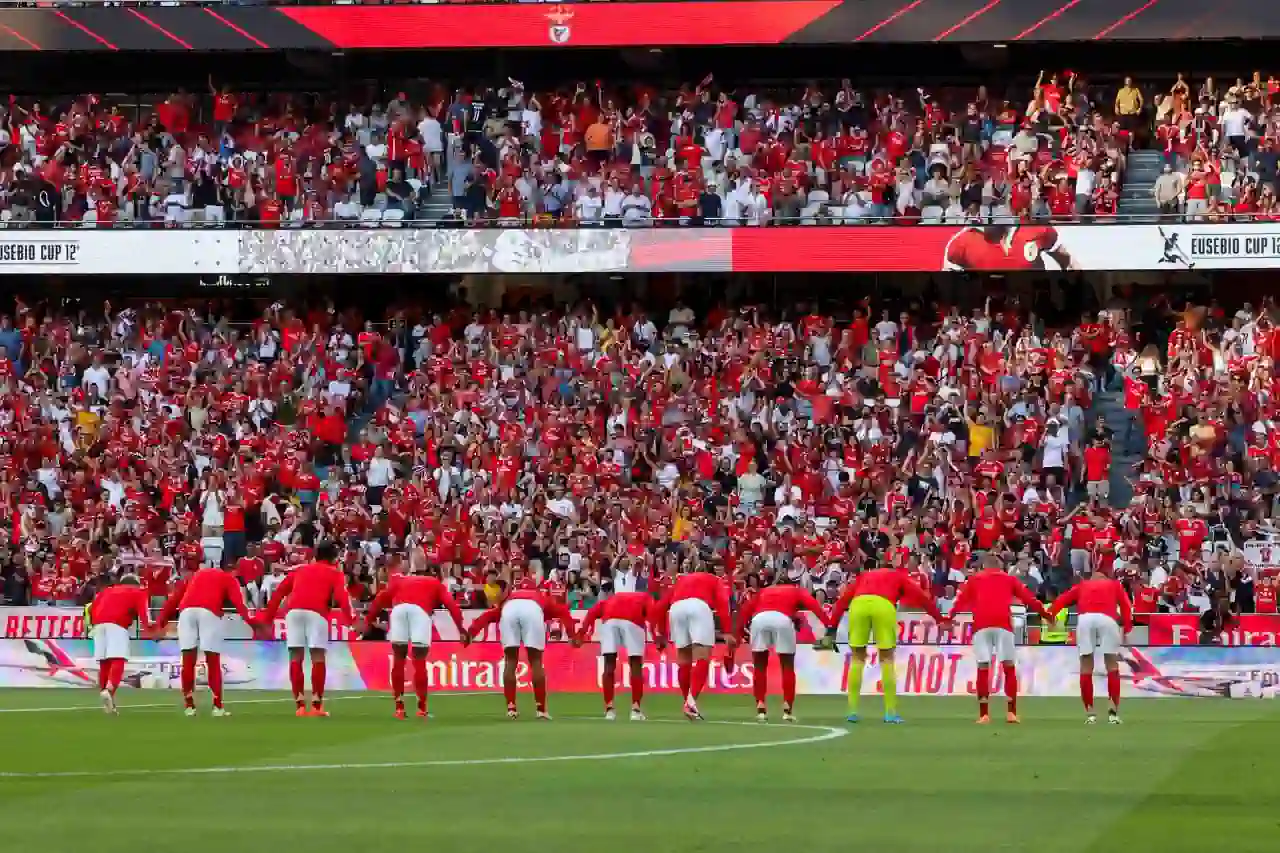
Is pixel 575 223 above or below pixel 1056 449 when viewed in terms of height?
above

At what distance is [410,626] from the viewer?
27328mm

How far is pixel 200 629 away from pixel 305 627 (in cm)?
135

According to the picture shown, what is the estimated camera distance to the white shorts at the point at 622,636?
27406 millimetres

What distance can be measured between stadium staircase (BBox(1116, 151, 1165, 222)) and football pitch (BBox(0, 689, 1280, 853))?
668 inches

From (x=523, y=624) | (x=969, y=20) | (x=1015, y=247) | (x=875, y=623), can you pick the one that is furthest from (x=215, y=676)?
(x=969, y=20)

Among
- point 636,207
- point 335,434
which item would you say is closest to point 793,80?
point 636,207

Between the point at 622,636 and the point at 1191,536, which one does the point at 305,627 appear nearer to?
the point at 622,636

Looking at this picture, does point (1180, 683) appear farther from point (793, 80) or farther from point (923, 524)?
point (793, 80)

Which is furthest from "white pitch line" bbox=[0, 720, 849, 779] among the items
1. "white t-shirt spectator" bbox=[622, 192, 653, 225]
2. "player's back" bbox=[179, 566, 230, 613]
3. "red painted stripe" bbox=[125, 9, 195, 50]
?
"red painted stripe" bbox=[125, 9, 195, 50]

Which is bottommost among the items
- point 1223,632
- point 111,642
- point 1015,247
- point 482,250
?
point 1223,632

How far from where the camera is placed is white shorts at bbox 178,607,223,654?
27562 millimetres

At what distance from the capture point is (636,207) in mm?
43438

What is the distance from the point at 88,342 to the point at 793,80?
15.1m

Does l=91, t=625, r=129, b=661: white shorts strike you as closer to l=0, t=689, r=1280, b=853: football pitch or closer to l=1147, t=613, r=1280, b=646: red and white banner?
l=0, t=689, r=1280, b=853: football pitch
